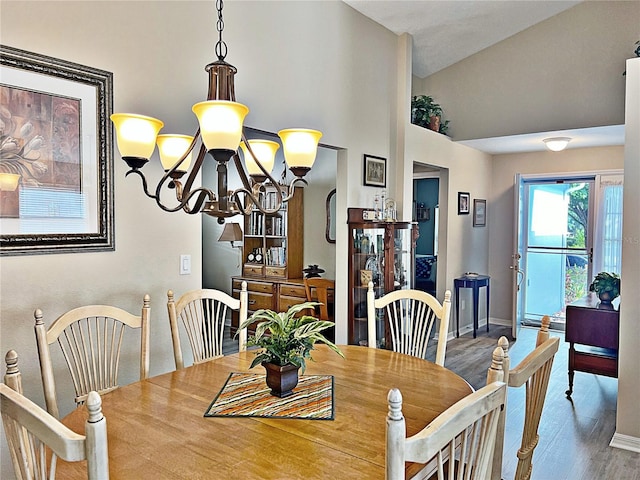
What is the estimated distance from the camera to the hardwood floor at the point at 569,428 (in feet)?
9.03

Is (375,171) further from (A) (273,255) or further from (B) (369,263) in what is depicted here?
(A) (273,255)

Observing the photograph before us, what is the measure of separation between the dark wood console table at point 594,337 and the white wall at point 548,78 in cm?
199

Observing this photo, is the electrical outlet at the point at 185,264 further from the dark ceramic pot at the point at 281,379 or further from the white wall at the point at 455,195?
the white wall at the point at 455,195

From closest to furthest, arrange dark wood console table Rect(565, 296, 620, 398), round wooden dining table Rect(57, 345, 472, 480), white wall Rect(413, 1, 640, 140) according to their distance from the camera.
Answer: round wooden dining table Rect(57, 345, 472, 480)
dark wood console table Rect(565, 296, 620, 398)
white wall Rect(413, 1, 640, 140)

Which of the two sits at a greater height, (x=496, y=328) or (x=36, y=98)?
(x=36, y=98)

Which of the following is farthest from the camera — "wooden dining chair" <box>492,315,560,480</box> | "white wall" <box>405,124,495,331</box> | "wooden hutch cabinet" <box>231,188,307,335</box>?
"wooden hutch cabinet" <box>231,188,307,335</box>

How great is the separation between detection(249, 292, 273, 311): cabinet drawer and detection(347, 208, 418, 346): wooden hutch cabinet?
144cm

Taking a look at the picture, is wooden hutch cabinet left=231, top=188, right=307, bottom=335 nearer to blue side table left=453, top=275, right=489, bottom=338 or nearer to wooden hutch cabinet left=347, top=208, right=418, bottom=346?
wooden hutch cabinet left=347, top=208, right=418, bottom=346

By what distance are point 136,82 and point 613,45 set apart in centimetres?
445

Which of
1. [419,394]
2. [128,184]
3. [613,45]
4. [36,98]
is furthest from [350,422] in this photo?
[613,45]

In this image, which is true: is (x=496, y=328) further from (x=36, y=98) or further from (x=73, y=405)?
(x=36, y=98)

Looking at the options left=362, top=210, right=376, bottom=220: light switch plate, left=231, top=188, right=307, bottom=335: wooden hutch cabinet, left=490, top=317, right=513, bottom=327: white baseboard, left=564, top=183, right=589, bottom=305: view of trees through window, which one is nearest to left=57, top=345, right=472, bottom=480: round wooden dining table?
left=362, top=210, right=376, bottom=220: light switch plate

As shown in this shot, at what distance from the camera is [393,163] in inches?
185

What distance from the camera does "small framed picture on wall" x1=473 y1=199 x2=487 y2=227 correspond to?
6.32 meters
